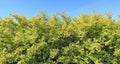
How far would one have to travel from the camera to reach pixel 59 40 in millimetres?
19594

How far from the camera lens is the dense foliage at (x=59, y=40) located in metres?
19.0

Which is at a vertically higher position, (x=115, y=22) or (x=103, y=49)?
(x=115, y=22)

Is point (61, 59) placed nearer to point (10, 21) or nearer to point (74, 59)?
point (74, 59)

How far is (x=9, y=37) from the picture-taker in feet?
65.8

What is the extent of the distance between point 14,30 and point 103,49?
5828 mm

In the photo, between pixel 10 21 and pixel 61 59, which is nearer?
pixel 61 59

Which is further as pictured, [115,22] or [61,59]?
[115,22]

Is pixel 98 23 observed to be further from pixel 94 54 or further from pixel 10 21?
pixel 10 21

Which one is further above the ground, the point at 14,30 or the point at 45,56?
the point at 14,30

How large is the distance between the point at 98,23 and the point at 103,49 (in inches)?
66.7

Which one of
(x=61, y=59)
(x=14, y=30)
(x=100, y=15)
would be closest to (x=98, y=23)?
(x=100, y=15)

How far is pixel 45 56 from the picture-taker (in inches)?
750

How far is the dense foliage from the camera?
19031mm

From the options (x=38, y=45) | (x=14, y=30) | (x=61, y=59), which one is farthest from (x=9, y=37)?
(x=61, y=59)
